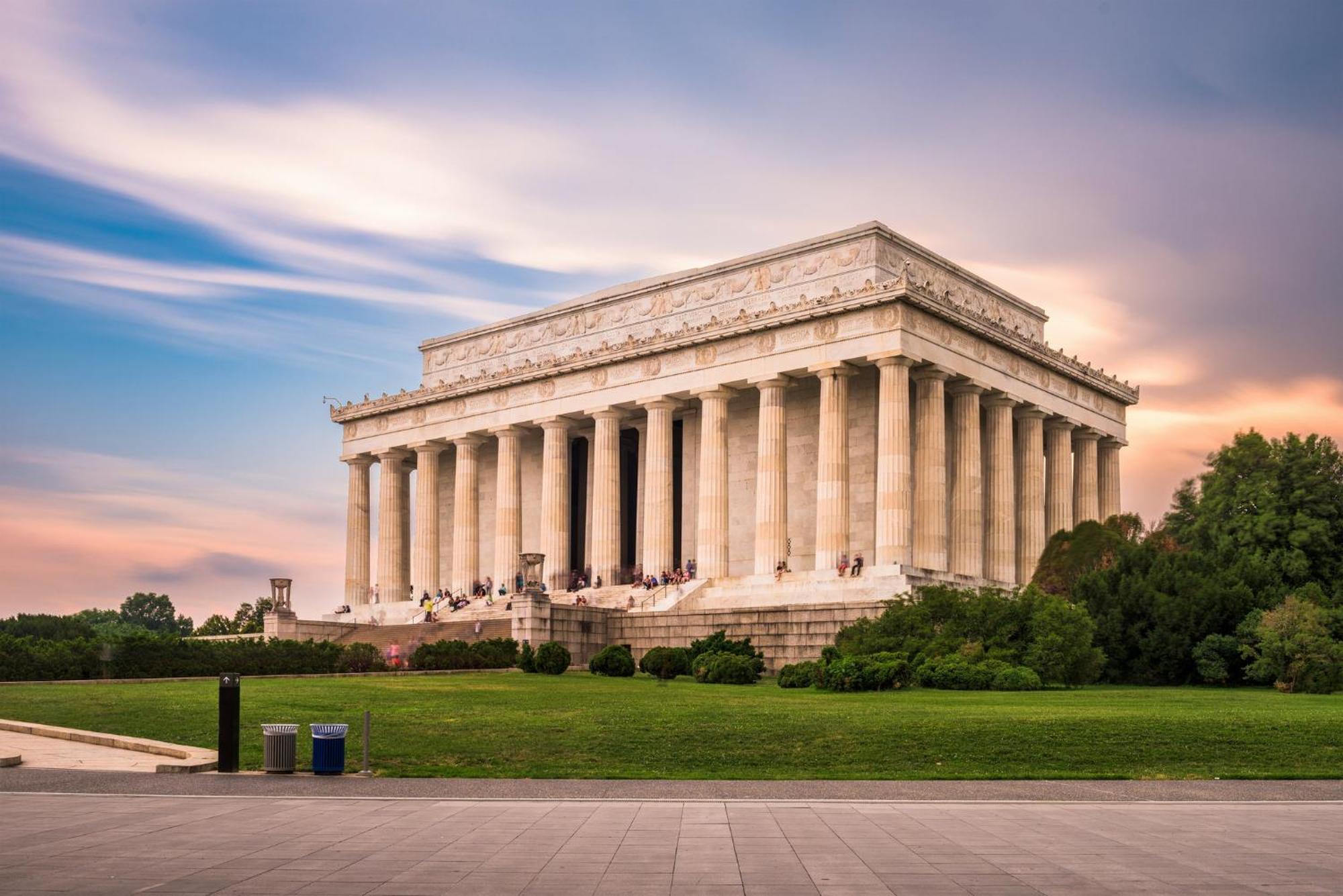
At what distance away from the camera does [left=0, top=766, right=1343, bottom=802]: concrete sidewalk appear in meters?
20.6

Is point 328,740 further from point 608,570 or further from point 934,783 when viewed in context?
point 608,570

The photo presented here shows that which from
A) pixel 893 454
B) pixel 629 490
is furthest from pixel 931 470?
pixel 629 490

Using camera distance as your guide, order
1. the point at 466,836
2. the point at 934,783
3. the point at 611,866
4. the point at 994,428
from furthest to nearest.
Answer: the point at 994,428 → the point at 934,783 → the point at 466,836 → the point at 611,866

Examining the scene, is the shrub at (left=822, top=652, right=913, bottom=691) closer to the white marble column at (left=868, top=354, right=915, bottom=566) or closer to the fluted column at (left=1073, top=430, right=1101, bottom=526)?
the white marble column at (left=868, top=354, right=915, bottom=566)

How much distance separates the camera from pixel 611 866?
14.2 m

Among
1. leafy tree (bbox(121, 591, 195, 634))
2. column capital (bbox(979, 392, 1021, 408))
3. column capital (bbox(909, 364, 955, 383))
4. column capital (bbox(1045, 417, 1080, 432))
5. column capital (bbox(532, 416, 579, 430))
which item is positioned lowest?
leafy tree (bbox(121, 591, 195, 634))

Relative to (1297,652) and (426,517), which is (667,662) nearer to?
(1297,652)

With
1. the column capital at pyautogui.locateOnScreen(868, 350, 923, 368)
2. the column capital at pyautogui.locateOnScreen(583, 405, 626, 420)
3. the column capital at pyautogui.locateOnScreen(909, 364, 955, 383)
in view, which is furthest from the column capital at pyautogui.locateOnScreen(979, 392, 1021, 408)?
the column capital at pyautogui.locateOnScreen(583, 405, 626, 420)

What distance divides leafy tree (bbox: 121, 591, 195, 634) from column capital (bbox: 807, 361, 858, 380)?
111271 mm

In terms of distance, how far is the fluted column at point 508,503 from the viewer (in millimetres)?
77688

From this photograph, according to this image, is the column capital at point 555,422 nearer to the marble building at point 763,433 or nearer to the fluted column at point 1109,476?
the marble building at point 763,433

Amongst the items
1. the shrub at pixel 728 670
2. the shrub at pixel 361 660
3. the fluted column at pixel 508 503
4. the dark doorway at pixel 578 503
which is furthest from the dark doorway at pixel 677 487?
the shrub at pixel 728 670

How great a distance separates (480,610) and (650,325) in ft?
58.3

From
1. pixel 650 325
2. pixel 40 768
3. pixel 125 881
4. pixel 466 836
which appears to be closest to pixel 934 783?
pixel 466 836
